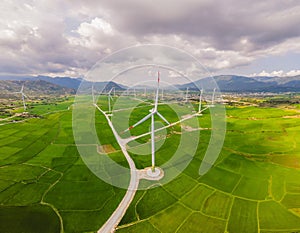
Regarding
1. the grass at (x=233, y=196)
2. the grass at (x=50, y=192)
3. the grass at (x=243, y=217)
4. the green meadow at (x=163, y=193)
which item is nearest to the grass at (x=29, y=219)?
the grass at (x=50, y=192)

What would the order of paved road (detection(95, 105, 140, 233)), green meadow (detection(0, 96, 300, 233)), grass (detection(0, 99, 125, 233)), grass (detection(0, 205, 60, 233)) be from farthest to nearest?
grass (detection(0, 99, 125, 233))
green meadow (detection(0, 96, 300, 233))
paved road (detection(95, 105, 140, 233))
grass (detection(0, 205, 60, 233))

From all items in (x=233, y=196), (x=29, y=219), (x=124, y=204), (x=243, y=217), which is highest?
(x=233, y=196)

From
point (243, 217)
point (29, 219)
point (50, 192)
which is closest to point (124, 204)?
point (29, 219)

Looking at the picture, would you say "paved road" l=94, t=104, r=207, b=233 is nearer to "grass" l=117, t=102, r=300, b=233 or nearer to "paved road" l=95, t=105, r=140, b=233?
"paved road" l=95, t=105, r=140, b=233

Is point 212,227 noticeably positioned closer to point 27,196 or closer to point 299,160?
point 27,196

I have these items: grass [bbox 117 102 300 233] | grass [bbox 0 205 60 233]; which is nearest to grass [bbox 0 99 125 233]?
grass [bbox 0 205 60 233]

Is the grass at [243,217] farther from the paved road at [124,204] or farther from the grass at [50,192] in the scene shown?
the grass at [50,192]

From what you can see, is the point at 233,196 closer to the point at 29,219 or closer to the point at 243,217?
the point at 243,217

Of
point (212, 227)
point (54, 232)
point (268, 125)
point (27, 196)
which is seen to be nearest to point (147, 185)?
point (212, 227)

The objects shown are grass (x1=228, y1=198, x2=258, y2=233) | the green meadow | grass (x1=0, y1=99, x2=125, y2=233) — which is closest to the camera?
grass (x1=228, y1=198, x2=258, y2=233)
